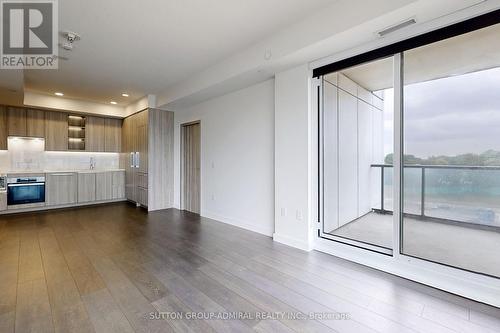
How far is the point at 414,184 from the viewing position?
8.57 ft

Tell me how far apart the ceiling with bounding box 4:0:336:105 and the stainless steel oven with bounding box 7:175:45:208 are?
7.87 feet

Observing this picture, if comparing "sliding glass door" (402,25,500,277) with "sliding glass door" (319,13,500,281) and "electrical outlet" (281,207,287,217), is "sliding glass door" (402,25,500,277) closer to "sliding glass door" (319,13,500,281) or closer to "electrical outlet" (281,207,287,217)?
"sliding glass door" (319,13,500,281)

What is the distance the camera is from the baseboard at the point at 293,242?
3233mm

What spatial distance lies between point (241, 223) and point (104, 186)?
4.70m

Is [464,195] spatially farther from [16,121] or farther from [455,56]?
[16,121]

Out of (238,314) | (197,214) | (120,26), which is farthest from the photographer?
(197,214)

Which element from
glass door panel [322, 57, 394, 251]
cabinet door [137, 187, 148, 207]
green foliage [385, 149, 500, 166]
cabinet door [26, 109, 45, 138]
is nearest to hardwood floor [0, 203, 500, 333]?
glass door panel [322, 57, 394, 251]

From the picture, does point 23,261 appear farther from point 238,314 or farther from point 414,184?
point 414,184

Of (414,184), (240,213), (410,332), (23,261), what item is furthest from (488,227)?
(23,261)

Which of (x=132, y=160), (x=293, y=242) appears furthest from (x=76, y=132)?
(x=293, y=242)

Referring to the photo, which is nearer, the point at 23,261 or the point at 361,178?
the point at 23,261

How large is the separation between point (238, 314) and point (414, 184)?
7.75ft

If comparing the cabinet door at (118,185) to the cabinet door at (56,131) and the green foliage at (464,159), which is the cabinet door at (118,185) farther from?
the green foliage at (464,159)

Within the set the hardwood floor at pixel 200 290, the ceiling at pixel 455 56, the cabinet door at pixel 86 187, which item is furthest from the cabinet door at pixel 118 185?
the ceiling at pixel 455 56
